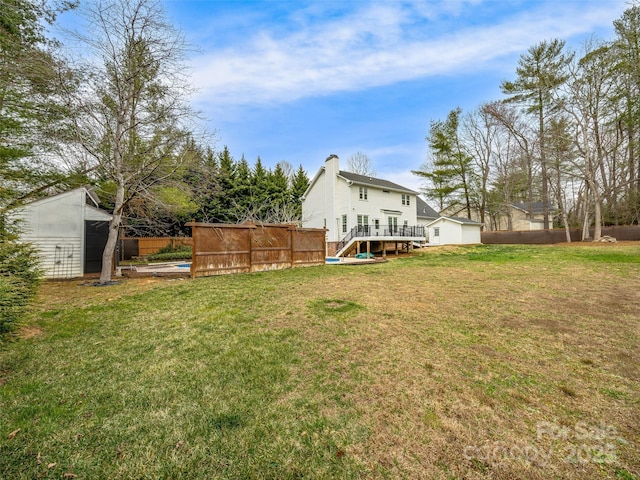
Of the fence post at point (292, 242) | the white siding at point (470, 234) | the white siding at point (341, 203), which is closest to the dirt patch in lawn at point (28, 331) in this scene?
the fence post at point (292, 242)

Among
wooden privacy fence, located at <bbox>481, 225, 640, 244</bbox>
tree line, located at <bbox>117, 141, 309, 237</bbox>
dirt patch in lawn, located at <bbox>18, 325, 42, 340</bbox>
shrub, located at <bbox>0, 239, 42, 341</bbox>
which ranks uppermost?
tree line, located at <bbox>117, 141, 309, 237</bbox>

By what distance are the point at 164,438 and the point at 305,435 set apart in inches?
43.8

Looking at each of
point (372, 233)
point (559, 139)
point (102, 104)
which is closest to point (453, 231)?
point (559, 139)

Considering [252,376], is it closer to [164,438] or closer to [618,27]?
→ [164,438]

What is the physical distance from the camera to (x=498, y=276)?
27.7 ft

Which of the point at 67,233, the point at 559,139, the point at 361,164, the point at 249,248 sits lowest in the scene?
the point at 249,248

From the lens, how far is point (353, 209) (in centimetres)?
1945

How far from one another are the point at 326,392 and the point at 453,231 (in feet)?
83.5

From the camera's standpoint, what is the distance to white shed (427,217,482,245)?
24.2m

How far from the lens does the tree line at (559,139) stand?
17.0m

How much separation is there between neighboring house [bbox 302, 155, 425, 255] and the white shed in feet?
15.7

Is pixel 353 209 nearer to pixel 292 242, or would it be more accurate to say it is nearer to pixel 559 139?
pixel 292 242

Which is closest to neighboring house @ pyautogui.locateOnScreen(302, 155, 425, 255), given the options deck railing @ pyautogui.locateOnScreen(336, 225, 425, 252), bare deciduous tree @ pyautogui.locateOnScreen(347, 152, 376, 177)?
deck railing @ pyautogui.locateOnScreen(336, 225, 425, 252)

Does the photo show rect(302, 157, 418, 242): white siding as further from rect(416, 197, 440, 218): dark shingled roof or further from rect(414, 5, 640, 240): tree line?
rect(414, 5, 640, 240): tree line
